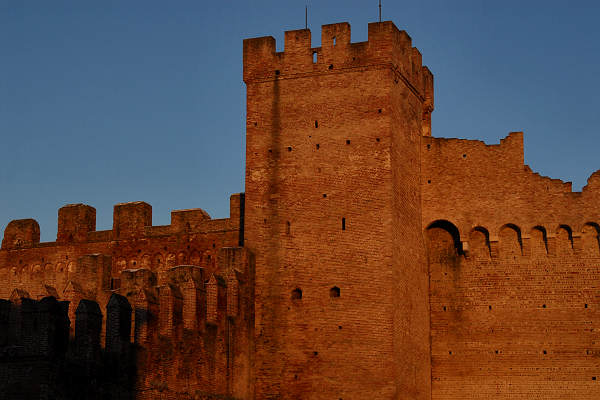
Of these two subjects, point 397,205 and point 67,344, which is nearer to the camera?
point 67,344

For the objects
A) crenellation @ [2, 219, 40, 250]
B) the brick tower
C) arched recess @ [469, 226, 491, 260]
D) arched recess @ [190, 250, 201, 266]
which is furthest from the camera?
crenellation @ [2, 219, 40, 250]

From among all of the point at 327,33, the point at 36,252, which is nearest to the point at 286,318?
the point at 327,33

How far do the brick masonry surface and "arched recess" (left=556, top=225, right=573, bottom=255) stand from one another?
3 cm

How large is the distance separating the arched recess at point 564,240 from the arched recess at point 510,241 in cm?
97

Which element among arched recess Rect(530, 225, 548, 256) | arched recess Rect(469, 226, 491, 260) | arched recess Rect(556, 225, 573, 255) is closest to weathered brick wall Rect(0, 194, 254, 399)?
arched recess Rect(469, 226, 491, 260)

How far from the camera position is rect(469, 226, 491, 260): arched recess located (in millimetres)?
29047

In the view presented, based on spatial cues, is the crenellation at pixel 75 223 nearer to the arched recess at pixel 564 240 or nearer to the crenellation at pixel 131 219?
the crenellation at pixel 131 219

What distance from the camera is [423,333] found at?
28438 mm

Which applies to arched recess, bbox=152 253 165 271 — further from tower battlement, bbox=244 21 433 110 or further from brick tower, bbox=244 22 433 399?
tower battlement, bbox=244 21 433 110

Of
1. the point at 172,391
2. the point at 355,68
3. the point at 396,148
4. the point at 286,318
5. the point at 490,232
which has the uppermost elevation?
the point at 355,68

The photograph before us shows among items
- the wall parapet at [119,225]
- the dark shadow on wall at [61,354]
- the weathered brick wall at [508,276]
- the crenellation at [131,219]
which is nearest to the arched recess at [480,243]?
the weathered brick wall at [508,276]

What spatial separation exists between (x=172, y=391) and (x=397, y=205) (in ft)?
24.4

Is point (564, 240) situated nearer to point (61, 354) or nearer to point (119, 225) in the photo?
point (119, 225)

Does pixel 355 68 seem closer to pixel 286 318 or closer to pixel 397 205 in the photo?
pixel 397 205
